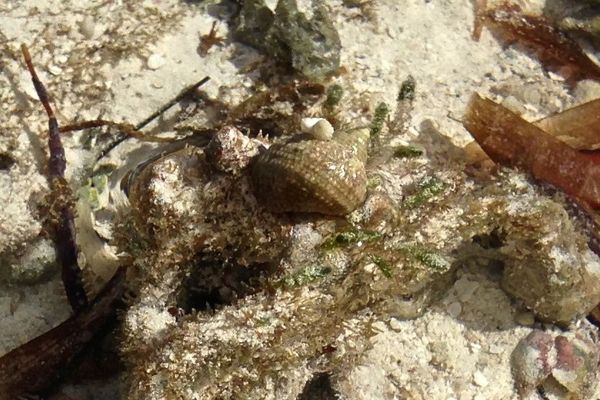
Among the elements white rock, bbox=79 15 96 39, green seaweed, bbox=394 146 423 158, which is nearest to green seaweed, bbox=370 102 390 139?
green seaweed, bbox=394 146 423 158

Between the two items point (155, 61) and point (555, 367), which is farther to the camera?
point (155, 61)

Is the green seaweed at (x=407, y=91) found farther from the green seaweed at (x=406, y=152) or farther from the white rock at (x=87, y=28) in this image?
the white rock at (x=87, y=28)

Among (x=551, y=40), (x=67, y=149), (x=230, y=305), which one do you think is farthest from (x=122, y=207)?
(x=551, y=40)

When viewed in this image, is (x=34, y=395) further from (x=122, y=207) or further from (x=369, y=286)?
(x=369, y=286)

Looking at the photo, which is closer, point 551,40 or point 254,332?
point 254,332

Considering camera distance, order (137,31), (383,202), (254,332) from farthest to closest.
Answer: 1. (137,31)
2. (383,202)
3. (254,332)

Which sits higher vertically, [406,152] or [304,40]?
[304,40]

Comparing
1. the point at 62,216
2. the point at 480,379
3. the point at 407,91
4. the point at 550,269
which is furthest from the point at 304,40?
the point at 480,379

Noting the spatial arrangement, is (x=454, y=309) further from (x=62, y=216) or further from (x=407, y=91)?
(x=62, y=216)

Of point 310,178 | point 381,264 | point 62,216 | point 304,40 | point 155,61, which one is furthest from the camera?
point 155,61
